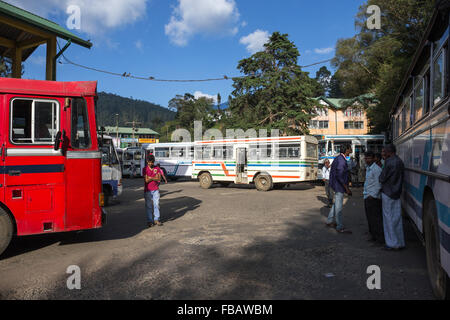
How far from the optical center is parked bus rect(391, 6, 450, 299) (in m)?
3.35

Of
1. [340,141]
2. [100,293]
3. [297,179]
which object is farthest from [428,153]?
[340,141]

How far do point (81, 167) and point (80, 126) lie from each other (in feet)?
2.44

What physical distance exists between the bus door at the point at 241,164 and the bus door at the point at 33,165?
41.9 ft

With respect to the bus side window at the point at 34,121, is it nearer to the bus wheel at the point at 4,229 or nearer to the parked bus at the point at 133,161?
the bus wheel at the point at 4,229

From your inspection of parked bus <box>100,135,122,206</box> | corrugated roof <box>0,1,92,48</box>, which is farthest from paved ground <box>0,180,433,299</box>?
corrugated roof <box>0,1,92,48</box>

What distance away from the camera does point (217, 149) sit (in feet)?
62.8

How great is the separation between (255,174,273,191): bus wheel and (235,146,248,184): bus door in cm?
89

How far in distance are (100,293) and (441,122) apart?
14.2 feet

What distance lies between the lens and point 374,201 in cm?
647

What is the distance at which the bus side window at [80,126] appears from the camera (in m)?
6.05

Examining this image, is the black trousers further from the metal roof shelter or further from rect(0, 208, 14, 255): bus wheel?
the metal roof shelter

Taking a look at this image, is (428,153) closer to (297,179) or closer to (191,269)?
(191,269)

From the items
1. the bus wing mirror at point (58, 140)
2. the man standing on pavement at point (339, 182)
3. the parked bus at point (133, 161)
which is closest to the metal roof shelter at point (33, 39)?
the bus wing mirror at point (58, 140)

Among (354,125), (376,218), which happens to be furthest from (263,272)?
(354,125)
